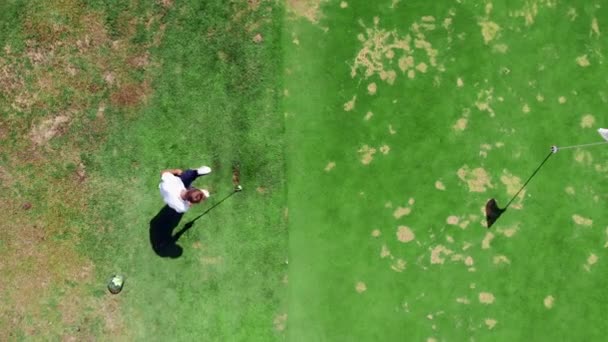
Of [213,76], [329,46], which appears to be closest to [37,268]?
[213,76]

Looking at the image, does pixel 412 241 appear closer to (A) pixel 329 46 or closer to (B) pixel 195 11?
(A) pixel 329 46

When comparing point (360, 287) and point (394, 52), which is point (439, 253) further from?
point (394, 52)

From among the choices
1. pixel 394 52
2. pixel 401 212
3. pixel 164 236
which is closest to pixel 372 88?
pixel 394 52

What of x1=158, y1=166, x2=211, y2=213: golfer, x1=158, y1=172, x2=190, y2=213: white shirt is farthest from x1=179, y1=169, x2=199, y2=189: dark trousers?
x1=158, y1=172, x2=190, y2=213: white shirt

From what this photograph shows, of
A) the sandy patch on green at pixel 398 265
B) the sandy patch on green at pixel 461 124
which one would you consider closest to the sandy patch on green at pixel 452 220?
the sandy patch on green at pixel 398 265

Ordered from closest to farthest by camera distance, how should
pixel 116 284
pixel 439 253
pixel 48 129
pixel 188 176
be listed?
→ pixel 188 176
pixel 116 284
pixel 48 129
pixel 439 253

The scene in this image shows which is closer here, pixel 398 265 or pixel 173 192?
pixel 173 192

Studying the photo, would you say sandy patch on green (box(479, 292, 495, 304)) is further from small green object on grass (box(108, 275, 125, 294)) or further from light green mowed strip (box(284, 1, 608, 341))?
small green object on grass (box(108, 275, 125, 294))
